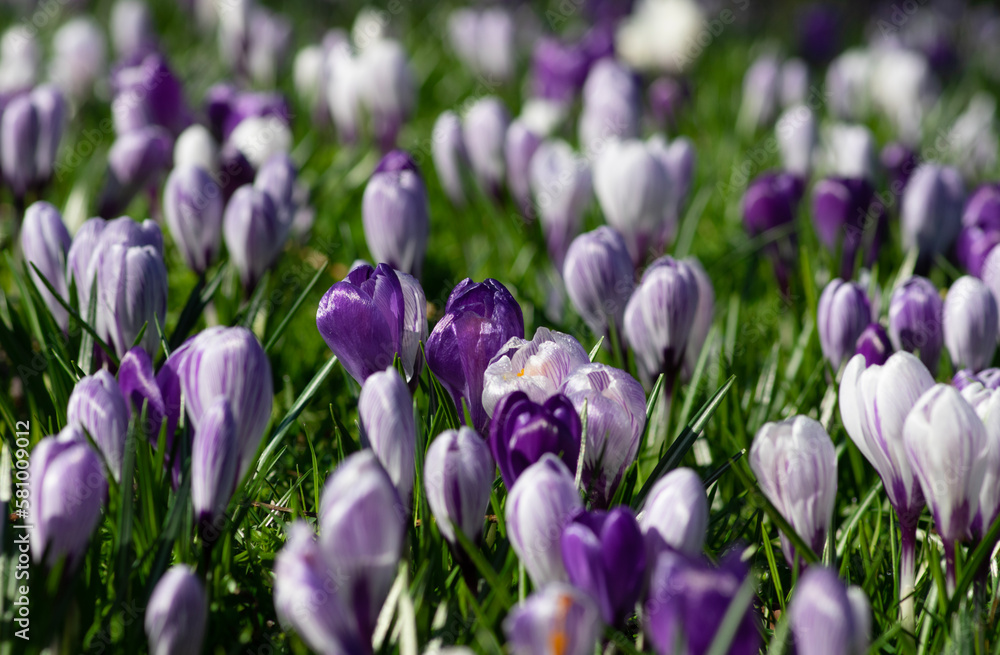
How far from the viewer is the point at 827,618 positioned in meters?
1.01

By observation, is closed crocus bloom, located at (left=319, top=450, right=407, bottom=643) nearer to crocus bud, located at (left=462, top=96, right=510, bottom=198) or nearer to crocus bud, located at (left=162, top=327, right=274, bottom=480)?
crocus bud, located at (left=162, top=327, right=274, bottom=480)

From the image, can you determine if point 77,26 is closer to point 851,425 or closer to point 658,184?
point 658,184

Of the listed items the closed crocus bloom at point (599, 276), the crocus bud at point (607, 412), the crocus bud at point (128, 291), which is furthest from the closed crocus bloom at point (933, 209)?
the crocus bud at point (128, 291)

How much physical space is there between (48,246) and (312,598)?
4.10ft

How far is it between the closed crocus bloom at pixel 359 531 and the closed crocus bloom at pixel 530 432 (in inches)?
9.4

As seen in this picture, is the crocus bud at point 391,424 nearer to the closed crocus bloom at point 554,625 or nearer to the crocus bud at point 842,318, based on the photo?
the closed crocus bloom at point 554,625

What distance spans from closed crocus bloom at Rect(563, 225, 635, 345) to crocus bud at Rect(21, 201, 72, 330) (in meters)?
1.03

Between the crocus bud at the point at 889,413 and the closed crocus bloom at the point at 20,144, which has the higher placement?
the closed crocus bloom at the point at 20,144

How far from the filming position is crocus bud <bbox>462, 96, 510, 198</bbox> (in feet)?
10.1

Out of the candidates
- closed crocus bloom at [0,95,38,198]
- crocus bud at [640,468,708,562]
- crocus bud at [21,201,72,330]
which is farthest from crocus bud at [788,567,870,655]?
closed crocus bloom at [0,95,38,198]

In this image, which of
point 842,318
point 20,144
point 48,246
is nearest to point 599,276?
point 842,318

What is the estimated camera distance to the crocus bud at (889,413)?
4.51ft

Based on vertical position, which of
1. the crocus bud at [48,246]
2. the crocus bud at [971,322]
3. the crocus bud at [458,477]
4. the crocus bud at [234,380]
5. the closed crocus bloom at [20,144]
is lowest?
the crocus bud at [971,322]

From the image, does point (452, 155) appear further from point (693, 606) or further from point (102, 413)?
point (693, 606)
